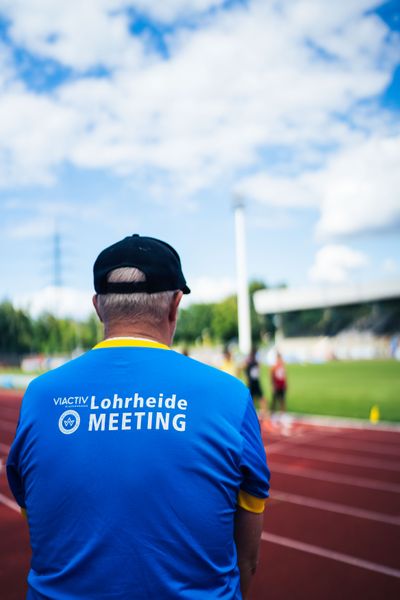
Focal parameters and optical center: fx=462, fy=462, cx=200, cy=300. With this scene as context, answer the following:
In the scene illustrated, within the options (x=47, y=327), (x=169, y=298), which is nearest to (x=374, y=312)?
(x=47, y=327)

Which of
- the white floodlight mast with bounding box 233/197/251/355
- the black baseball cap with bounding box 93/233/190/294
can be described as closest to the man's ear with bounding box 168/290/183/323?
the black baseball cap with bounding box 93/233/190/294

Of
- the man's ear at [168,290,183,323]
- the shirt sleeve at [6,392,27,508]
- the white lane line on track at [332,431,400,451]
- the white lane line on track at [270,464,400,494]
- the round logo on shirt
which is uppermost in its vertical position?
the man's ear at [168,290,183,323]

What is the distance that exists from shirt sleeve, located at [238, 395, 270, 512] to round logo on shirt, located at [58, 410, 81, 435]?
1.45 feet

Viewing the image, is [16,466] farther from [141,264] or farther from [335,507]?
[335,507]

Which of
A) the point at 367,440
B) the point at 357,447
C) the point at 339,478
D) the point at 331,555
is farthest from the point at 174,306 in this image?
the point at 367,440

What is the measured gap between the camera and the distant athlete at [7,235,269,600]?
115 centimetres

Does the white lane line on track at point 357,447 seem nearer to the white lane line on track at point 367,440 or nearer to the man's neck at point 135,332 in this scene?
the white lane line on track at point 367,440

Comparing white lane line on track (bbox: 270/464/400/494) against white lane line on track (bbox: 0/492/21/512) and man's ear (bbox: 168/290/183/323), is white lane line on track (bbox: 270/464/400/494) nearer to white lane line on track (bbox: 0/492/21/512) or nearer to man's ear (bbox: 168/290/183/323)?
white lane line on track (bbox: 0/492/21/512)

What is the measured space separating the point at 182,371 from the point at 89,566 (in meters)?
0.53

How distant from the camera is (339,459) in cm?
863

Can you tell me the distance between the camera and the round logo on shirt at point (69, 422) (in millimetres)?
1216

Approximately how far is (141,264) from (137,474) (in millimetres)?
589

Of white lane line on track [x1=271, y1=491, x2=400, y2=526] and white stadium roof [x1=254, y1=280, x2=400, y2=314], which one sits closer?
white lane line on track [x1=271, y1=491, x2=400, y2=526]

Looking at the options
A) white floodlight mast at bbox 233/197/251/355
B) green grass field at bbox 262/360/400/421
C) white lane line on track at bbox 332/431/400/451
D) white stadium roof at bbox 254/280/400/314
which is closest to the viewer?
white lane line on track at bbox 332/431/400/451
